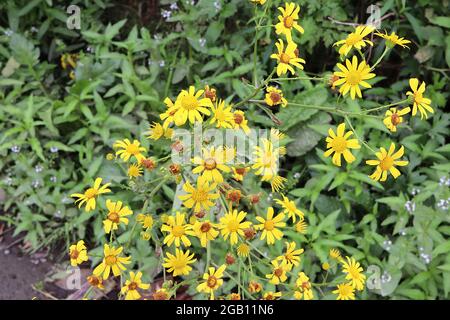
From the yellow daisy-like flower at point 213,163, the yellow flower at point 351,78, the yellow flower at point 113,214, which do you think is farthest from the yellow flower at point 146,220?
the yellow flower at point 351,78

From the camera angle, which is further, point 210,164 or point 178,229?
point 178,229

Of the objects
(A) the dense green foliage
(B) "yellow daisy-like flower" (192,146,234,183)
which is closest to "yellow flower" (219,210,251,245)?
(B) "yellow daisy-like flower" (192,146,234,183)

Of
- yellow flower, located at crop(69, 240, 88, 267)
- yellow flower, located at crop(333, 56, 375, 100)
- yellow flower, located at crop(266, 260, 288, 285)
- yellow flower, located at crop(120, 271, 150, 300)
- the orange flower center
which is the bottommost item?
yellow flower, located at crop(120, 271, 150, 300)

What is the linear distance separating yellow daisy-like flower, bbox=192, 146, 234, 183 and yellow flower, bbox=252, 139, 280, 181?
101mm

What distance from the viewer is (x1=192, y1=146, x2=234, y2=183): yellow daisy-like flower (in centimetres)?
158

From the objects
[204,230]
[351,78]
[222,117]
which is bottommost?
[204,230]

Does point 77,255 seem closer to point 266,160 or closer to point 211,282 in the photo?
point 211,282

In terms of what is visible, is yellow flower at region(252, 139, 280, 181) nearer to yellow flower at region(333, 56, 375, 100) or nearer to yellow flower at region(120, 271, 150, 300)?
yellow flower at region(333, 56, 375, 100)

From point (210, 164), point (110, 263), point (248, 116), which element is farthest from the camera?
point (248, 116)

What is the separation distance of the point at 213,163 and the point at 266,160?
17 centimetres

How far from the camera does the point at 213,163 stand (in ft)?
5.22

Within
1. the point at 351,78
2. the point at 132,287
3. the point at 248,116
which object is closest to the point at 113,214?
the point at 132,287

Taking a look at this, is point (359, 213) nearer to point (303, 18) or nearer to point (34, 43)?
point (303, 18)

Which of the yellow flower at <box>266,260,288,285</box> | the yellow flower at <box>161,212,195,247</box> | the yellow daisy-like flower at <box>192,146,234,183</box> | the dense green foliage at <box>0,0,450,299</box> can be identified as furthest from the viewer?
the dense green foliage at <box>0,0,450,299</box>
